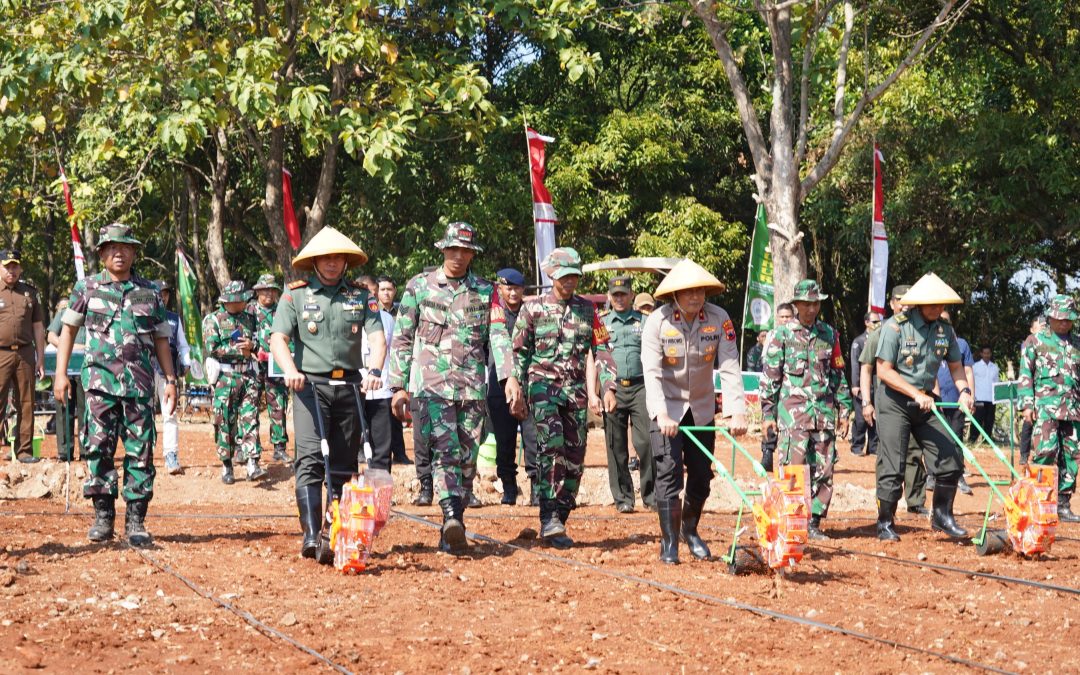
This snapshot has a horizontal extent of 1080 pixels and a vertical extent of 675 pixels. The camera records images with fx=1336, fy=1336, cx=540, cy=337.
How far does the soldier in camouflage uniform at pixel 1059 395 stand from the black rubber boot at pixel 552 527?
200 inches

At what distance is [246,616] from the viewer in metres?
6.90

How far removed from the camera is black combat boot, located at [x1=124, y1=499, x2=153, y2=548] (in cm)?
897

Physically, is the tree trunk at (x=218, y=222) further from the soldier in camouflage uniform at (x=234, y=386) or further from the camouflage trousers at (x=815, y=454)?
the camouflage trousers at (x=815, y=454)

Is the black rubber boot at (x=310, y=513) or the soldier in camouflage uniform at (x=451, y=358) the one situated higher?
the soldier in camouflage uniform at (x=451, y=358)

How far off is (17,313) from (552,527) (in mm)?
6911

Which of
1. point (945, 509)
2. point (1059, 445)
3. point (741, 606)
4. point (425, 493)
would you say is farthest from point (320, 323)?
point (1059, 445)

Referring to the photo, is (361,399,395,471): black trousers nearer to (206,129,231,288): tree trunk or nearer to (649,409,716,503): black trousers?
(649,409,716,503): black trousers

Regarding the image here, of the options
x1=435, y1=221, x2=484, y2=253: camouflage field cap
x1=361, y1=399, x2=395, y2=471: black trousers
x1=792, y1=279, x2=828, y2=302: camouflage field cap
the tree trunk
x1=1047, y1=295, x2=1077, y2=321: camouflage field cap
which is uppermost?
the tree trunk

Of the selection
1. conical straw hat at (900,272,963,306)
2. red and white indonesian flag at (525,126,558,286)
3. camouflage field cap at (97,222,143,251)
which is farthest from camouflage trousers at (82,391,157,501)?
red and white indonesian flag at (525,126,558,286)

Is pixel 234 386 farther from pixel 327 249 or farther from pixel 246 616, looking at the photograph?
pixel 246 616

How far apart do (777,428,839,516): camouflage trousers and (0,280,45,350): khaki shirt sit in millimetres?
7775

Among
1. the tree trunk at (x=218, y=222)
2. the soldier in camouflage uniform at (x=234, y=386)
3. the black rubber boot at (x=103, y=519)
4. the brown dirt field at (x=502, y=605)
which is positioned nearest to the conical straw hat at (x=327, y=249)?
the brown dirt field at (x=502, y=605)

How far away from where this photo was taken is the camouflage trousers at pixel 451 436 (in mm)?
8914

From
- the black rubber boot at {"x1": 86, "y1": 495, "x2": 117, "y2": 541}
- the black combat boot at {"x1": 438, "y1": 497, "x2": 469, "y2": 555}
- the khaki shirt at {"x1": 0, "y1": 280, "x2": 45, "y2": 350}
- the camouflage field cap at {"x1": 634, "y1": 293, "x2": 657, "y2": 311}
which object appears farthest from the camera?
the camouflage field cap at {"x1": 634, "y1": 293, "x2": 657, "y2": 311}
